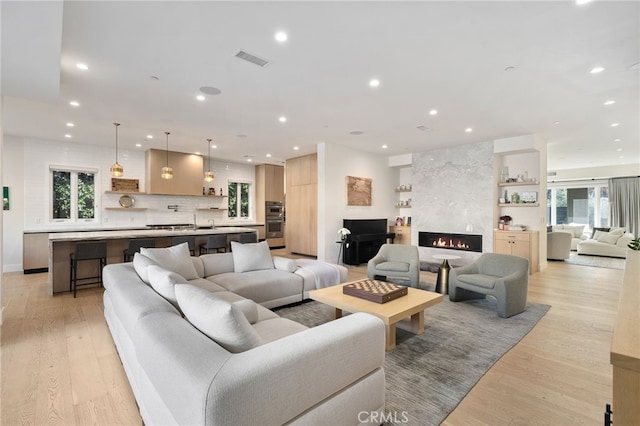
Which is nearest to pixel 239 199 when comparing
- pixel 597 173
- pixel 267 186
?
pixel 267 186

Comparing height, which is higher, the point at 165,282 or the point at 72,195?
the point at 72,195

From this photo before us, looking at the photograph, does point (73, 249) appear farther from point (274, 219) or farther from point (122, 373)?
point (274, 219)

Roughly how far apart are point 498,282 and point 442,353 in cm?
151

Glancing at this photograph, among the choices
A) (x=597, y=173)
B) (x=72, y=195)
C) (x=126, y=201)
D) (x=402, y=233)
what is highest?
(x=597, y=173)

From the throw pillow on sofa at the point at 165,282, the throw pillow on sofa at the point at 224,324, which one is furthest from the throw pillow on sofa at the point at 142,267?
the throw pillow on sofa at the point at 224,324

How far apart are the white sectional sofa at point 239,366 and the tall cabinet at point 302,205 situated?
5873mm

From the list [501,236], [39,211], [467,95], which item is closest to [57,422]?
[467,95]

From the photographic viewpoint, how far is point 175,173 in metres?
7.91

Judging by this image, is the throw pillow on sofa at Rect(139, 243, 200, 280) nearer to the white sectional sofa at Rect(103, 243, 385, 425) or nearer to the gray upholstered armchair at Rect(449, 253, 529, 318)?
the white sectional sofa at Rect(103, 243, 385, 425)

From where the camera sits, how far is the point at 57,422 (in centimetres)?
187

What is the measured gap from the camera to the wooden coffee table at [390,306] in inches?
108

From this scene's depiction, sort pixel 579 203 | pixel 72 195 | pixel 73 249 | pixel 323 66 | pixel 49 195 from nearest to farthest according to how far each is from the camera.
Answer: pixel 323 66, pixel 73 249, pixel 49 195, pixel 72 195, pixel 579 203

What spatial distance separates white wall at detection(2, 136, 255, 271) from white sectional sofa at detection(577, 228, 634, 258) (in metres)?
11.4

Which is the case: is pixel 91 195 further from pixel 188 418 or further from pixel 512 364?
pixel 512 364
